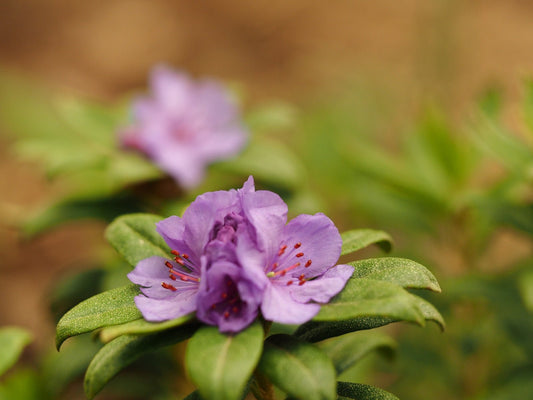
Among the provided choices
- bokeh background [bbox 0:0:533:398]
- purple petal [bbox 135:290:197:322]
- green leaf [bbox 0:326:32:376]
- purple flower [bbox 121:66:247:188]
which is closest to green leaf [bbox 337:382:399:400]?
purple petal [bbox 135:290:197:322]

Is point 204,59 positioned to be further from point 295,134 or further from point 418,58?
point 418,58

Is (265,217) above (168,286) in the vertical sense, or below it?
above

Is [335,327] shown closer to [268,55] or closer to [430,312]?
[430,312]

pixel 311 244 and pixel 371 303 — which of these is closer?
pixel 371 303

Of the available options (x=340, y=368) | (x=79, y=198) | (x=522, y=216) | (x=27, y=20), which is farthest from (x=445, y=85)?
(x=27, y=20)

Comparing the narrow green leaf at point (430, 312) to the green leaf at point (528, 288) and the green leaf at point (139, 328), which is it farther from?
the green leaf at point (528, 288)

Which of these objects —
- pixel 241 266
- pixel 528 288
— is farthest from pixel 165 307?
pixel 528 288
